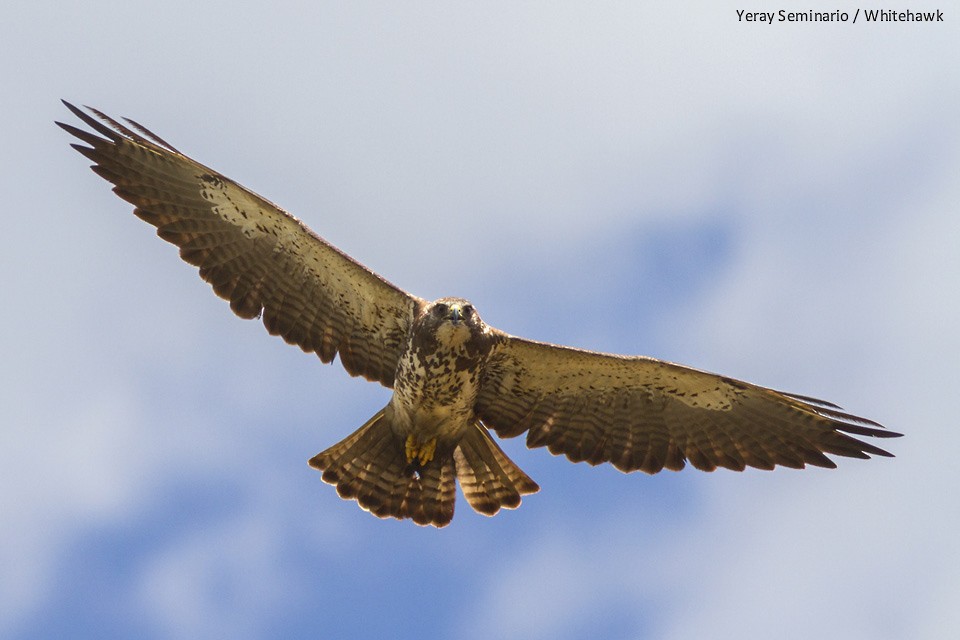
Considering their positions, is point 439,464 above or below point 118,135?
below

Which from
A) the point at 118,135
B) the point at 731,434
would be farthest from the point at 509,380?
the point at 118,135

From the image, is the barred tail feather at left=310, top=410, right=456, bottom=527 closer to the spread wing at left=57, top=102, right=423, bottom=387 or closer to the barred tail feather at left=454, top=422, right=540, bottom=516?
the barred tail feather at left=454, top=422, right=540, bottom=516

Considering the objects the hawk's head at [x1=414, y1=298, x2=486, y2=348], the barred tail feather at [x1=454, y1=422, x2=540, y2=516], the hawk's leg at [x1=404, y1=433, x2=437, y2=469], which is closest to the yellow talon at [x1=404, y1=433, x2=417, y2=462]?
the hawk's leg at [x1=404, y1=433, x2=437, y2=469]

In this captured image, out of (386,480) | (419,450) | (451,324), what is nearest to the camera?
(451,324)

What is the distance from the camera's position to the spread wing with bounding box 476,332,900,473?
17.9 m

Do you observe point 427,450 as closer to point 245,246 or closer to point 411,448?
point 411,448

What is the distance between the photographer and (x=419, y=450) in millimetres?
17938

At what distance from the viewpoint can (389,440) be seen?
18125mm

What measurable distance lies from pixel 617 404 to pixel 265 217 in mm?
3601

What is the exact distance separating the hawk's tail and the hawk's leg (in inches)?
3.4

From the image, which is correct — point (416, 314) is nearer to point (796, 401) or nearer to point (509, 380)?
point (509, 380)

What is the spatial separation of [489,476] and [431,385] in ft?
4.73

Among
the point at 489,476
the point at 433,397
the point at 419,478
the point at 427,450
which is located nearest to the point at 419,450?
the point at 427,450

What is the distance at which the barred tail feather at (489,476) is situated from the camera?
59.6 feet
